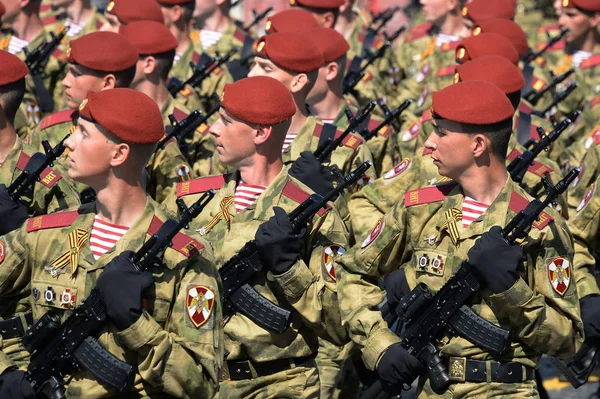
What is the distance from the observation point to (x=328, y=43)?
430 inches

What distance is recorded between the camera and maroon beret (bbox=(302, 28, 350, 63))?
1082 cm

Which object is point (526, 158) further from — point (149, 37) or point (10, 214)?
point (149, 37)

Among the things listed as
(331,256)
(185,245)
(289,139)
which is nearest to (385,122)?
(289,139)

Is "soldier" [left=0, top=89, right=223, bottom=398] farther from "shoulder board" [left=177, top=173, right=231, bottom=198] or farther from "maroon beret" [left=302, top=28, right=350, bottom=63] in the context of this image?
"maroon beret" [left=302, top=28, right=350, bottom=63]

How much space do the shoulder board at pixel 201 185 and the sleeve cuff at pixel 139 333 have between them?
6.72ft

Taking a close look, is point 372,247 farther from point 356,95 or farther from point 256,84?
point 356,95

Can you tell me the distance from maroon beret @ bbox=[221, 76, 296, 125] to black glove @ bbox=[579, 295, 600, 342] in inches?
80.3

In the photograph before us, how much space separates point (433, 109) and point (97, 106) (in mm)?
1717

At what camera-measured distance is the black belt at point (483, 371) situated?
689 centimetres

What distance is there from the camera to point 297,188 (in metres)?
7.64

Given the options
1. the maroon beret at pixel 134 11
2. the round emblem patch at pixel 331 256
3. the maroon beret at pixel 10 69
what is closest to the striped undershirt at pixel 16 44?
the maroon beret at pixel 134 11

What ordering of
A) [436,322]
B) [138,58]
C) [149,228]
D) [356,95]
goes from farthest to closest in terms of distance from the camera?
[356,95], [138,58], [436,322], [149,228]

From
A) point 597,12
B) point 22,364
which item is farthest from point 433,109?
point 597,12

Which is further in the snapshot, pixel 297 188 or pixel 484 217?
pixel 297 188
